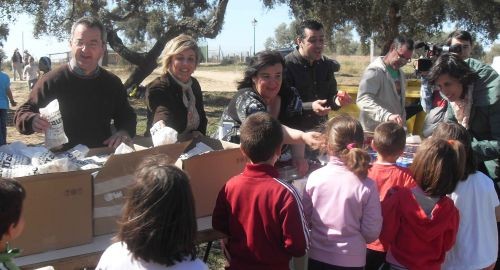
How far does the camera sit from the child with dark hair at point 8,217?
1.64 meters

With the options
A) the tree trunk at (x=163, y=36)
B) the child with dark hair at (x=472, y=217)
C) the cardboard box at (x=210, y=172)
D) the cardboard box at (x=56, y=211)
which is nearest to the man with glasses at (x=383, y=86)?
the child with dark hair at (x=472, y=217)

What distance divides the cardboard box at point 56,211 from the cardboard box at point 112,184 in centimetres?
5

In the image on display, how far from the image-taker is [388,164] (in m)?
2.68

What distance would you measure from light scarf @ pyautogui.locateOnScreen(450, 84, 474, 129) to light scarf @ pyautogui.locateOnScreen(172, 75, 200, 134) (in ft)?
5.39

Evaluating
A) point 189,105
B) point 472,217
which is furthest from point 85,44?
point 472,217

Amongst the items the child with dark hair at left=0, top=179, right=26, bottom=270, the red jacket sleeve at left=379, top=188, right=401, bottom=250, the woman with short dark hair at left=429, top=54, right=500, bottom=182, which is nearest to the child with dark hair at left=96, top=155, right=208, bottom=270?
the child with dark hair at left=0, top=179, right=26, bottom=270

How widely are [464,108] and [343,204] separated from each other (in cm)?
132

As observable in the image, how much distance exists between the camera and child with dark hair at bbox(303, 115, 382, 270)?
238cm

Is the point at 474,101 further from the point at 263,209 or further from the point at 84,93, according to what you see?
the point at 84,93

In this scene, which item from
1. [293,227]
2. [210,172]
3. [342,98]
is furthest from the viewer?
[342,98]

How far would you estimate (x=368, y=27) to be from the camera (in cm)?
1714

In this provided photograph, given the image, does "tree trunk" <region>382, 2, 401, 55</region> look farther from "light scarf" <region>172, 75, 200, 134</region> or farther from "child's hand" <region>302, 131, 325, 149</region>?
"child's hand" <region>302, 131, 325, 149</region>

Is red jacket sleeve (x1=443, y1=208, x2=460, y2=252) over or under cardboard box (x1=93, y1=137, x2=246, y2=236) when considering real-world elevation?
under

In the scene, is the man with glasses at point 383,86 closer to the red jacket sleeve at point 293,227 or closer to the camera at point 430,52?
the camera at point 430,52
